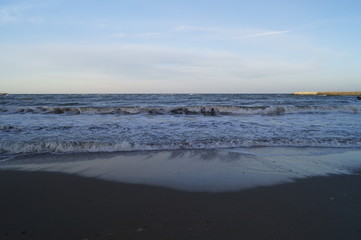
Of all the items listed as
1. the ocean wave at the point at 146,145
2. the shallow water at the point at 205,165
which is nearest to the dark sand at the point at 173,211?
the shallow water at the point at 205,165

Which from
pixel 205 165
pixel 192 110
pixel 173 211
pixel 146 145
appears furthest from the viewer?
pixel 192 110

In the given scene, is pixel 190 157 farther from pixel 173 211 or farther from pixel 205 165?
pixel 173 211

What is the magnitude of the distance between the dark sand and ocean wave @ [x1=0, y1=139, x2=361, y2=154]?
2.25 meters

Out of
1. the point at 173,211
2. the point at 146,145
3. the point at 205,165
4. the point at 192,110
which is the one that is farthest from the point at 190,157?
the point at 192,110

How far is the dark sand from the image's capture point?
235 cm

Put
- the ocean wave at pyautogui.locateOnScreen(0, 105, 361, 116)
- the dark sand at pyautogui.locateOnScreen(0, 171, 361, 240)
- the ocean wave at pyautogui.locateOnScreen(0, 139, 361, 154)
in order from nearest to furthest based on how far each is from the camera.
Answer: the dark sand at pyautogui.locateOnScreen(0, 171, 361, 240)
the ocean wave at pyautogui.locateOnScreen(0, 139, 361, 154)
the ocean wave at pyautogui.locateOnScreen(0, 105, 361, 116)

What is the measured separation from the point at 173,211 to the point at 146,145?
3704 mm

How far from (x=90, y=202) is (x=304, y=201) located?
9.88 ft

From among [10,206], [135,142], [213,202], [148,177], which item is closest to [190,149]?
[135,142]

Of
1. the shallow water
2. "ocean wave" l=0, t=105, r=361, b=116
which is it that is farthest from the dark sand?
"ocean wave" l=0, t=105, r=361, b=116

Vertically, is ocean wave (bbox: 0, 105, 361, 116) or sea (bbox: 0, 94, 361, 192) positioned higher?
ocean wave (bbox: 0, 105, 361, 116)

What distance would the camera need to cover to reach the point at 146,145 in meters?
6.40

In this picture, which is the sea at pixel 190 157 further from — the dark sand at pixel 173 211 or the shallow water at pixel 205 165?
the dark sand at pixel 173 211

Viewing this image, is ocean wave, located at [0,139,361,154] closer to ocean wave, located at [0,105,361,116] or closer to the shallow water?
the shallow water
